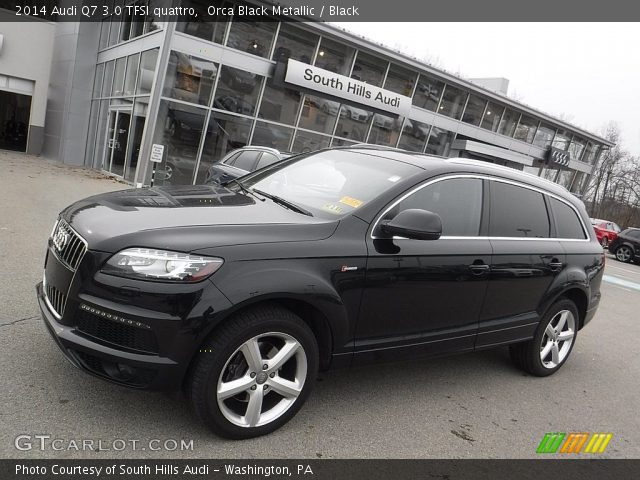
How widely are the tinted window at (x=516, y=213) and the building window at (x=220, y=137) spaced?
42.7 feet

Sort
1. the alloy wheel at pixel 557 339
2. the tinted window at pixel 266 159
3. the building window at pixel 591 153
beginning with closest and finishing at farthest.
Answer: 1. the alloy wheel at pixel 557 339
2. the tinted window at pixel 266 159
3. the building window at pixel 591 153

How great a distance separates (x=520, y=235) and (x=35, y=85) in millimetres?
21697

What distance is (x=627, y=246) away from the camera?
20.4 meters

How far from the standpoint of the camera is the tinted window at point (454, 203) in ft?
11.4

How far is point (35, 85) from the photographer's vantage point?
2023 centimetres

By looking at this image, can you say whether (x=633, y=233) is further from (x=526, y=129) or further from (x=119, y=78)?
(x=119, y=78)

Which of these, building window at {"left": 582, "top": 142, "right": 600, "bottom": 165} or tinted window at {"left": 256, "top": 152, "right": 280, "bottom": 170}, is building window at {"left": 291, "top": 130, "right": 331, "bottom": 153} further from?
building window at {"left": 582, "top": 142, "right": 600, "bottom": 165}

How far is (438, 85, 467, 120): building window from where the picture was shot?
2228cm

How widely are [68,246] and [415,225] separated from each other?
2.00 metres

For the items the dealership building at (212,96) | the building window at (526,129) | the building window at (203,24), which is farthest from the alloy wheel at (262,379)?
the building window at (526,129)

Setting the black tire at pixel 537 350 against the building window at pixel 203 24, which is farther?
the building window at pixel 203 24

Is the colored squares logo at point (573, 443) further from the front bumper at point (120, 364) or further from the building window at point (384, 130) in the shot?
the building window at point (384, 130)

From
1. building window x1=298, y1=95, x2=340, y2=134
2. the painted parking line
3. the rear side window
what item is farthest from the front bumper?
the rear side window
